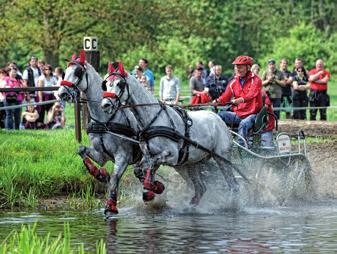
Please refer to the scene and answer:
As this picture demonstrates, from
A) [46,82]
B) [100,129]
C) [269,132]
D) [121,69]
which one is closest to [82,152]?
[100,129]

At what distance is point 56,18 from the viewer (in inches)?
1727

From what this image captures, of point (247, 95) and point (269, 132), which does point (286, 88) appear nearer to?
point (269, 132)

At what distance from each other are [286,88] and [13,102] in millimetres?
6630

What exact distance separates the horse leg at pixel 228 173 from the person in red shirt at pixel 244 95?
500 mm

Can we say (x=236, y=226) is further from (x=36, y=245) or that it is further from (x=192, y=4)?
(x=192, y=4)

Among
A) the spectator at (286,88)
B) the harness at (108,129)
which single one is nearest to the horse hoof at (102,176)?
the harness at (108,129)

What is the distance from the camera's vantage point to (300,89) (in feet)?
91.3

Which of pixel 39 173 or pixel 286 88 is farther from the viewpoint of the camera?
pixel 286 88

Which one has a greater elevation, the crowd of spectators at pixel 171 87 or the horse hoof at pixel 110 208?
the crowd of spectators at pixel 171 87

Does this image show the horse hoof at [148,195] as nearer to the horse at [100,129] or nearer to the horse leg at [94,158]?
the horse at [100,129]

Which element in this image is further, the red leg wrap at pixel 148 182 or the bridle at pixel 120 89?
the red leg wrap at pixel 148 182

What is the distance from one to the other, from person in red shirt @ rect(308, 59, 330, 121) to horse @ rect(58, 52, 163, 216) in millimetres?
13518

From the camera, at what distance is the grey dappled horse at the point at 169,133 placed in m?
14.4

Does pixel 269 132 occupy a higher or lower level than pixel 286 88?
lower
